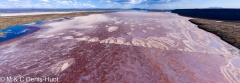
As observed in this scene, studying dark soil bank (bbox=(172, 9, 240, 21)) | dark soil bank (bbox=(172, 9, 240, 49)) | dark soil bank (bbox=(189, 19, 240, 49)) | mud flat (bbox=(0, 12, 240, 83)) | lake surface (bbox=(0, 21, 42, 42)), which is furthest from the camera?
dark soil bank (bbox=(172, 9, 240, 21))

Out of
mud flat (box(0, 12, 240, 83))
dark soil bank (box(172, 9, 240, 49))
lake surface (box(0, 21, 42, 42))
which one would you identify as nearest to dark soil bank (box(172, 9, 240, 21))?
dark soil bank (box(172, 9, 240, 49))

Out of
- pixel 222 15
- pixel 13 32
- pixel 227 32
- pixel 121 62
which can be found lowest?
pixel 121 62

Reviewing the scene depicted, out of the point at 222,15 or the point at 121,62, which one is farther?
the point at 222,15

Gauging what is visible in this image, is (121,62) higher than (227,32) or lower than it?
lower

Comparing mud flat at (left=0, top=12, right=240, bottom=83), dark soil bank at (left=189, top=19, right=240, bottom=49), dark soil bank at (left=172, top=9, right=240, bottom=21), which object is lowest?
mud flat at (left=0, top=12, right=240, bottom=83)

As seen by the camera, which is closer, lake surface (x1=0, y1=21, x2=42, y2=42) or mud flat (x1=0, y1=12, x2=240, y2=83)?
mud flat (x1=0, y1=12, x2=240, y2=83)

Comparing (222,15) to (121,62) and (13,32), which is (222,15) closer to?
(121,62)

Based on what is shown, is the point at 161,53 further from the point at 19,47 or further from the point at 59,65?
the point at 19,47

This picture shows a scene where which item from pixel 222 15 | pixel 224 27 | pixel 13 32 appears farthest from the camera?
pixel 222 15

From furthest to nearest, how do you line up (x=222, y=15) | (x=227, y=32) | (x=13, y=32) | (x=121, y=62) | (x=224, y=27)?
(x=222, y=15), (x=224, y=27), (x=227, y=32), (x=13, y=32), (x=121, y=62)

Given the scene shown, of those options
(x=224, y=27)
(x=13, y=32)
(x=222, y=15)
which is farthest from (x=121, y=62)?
(x=222, y=15)

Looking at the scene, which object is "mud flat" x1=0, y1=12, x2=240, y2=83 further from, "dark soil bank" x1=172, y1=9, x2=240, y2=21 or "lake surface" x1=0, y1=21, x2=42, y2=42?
"dark soil bank" x1=172, y1=9, x2=240, y2=21
